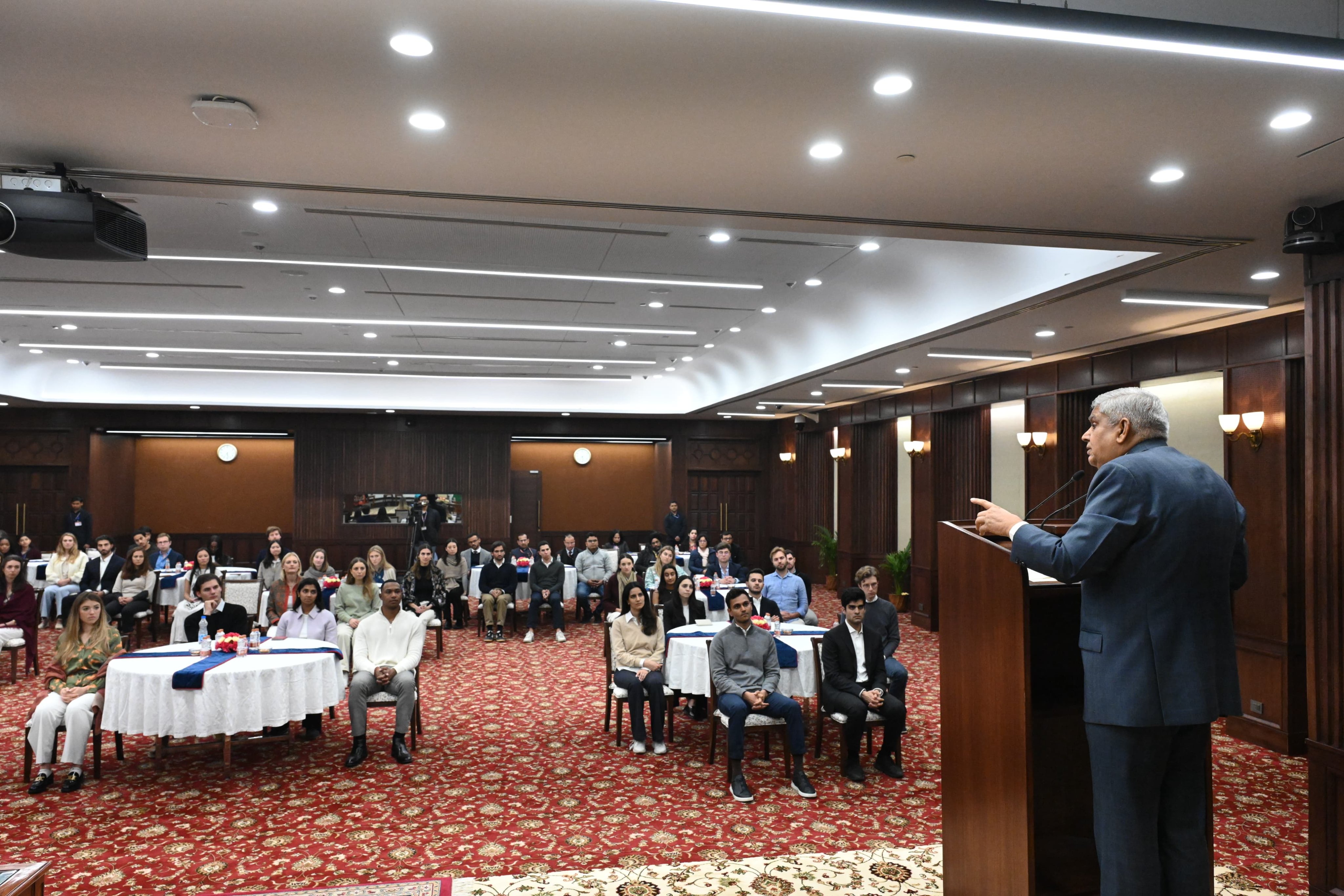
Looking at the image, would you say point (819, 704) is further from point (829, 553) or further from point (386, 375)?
point (386, 375)

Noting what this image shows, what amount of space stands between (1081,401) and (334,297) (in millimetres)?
9008

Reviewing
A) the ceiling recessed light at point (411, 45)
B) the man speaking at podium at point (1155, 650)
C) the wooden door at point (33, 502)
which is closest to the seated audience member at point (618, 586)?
the ceiling recessed light at point (411, 45)

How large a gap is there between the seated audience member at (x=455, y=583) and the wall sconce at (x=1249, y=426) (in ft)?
31.6

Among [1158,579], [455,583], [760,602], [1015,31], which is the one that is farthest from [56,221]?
[455,583]

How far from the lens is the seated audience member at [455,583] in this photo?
1246cm

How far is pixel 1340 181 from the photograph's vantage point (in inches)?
169

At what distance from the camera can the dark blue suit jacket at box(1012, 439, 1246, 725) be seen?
2.45 metres

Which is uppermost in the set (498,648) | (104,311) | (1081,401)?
(104,311)

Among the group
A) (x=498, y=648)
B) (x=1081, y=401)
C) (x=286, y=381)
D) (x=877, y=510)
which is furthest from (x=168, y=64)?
(x=286, y=381)

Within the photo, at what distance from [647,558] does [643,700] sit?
6.95 metres

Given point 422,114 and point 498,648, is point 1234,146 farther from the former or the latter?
point 498,648

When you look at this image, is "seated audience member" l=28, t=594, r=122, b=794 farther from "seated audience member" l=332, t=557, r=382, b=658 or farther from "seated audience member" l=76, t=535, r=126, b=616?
"seated audience member" l=76, t=535, r=126, b=616

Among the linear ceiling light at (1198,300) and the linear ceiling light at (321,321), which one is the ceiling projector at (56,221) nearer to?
the linear ceiling light at (1198,300)

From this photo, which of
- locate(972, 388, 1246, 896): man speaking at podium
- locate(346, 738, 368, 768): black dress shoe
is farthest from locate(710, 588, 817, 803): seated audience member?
locate(972, 388, 1246, 896): man speaking at podium
